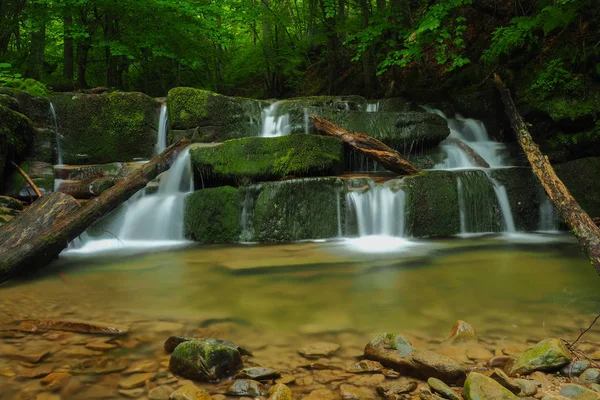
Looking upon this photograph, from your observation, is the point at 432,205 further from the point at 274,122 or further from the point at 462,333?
the point at 274,122

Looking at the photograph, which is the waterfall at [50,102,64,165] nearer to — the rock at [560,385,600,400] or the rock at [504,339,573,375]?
the rock at [504,339,573,375]

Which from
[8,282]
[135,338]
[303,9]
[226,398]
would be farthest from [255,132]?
[303,9]

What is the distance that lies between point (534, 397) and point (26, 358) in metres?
2.62

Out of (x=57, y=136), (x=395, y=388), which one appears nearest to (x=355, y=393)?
→ (x=395, y=388)

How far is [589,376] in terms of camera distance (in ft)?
6.61

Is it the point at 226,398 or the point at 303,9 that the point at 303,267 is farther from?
the point at 303,9

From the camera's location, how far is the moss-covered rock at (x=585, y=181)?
23.1 ft

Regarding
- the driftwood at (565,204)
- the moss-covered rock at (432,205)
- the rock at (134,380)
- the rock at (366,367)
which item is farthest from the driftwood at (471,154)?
the rock at (134,380)

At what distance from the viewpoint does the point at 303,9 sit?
17.9 m

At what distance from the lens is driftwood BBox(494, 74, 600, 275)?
3541 millimetres

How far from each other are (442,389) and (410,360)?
26cm

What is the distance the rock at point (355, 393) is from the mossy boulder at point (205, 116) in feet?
25.3

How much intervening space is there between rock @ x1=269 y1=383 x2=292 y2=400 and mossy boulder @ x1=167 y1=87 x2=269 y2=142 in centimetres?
764

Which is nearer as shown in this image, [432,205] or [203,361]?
[203,361]
